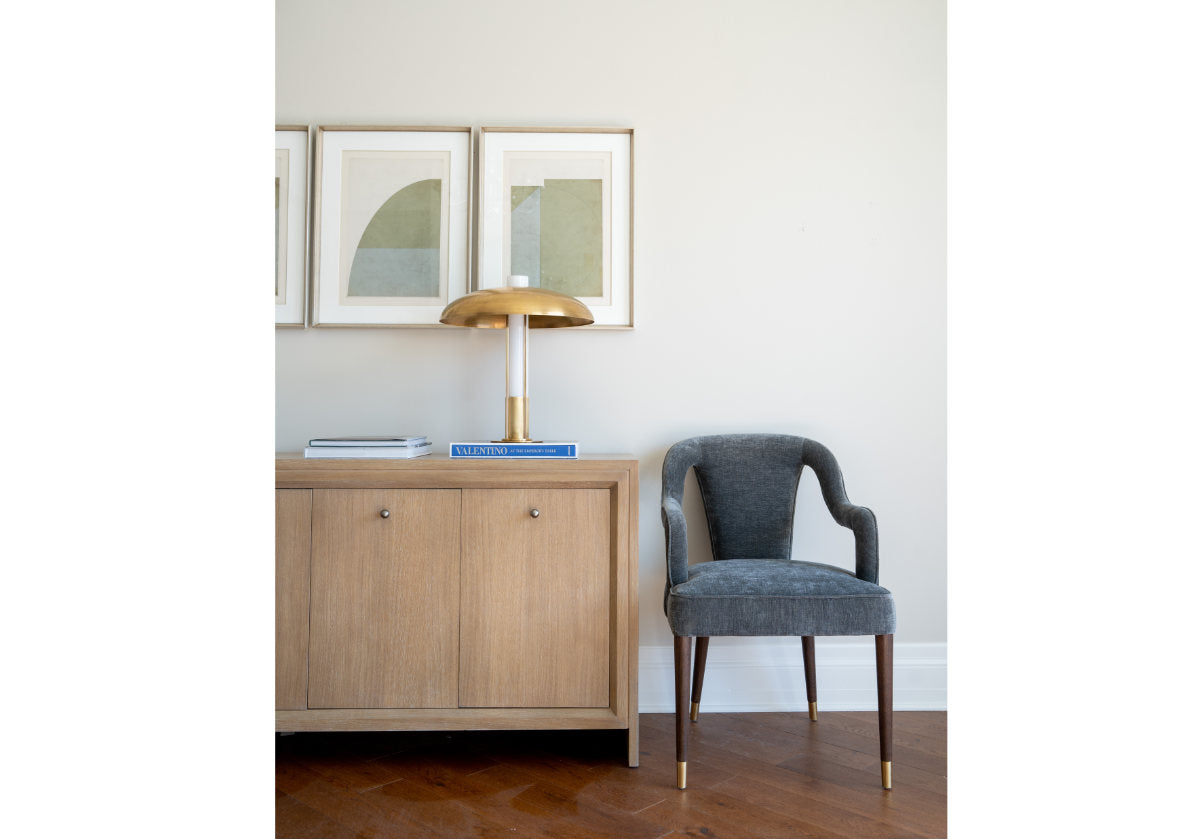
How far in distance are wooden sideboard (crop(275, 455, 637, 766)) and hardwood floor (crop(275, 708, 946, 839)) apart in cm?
14

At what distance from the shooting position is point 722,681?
2389 millimetres

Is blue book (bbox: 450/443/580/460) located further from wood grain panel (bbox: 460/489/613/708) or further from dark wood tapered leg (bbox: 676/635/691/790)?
dark wood tapered leg (bbox: 676/635/691/790)

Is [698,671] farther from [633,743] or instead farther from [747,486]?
[747,486]

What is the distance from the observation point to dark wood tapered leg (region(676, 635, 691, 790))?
179cm

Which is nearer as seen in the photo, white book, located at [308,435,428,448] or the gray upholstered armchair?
the gray upholstered armchair

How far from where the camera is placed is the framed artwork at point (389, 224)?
2436 millimetres

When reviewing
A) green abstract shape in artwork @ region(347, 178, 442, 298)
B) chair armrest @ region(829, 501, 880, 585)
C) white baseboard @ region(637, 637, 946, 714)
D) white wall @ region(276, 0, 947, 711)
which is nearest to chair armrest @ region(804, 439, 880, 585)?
chair armrest @ region(829, 501, 880, 585)

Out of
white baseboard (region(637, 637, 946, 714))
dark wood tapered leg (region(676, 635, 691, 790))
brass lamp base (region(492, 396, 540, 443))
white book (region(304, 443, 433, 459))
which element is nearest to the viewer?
dark wood tapered leg (region(676, 635, 691, 790))

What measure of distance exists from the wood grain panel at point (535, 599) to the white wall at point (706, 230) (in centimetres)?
49

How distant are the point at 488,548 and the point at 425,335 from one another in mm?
851

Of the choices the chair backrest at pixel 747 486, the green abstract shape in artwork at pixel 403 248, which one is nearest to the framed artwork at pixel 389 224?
the green abstract shape in artwork at pixel 403 248
